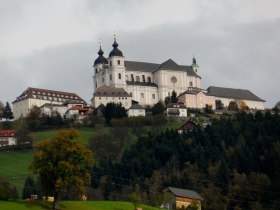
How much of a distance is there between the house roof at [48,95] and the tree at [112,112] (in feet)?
71.4

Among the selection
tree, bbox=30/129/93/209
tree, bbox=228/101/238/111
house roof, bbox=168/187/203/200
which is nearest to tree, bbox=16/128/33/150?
house roof, bbox=168/187/203/200

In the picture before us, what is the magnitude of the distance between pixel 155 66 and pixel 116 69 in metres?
16.4

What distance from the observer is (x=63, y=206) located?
54312 millimetres

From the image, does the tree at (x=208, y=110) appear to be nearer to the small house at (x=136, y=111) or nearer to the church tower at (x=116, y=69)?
the small house at (x=136, y=111)

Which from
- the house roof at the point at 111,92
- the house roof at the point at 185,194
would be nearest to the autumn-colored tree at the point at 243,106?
Answer: the house roof at the point at 111,92

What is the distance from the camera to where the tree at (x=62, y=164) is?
176 feet

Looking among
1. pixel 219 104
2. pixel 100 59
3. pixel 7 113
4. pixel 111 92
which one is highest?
pixel 100 59

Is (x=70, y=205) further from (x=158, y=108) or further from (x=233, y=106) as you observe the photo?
(x=233, y=106)

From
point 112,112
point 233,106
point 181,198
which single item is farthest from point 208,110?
point 181,198

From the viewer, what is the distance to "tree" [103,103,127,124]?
143 metres

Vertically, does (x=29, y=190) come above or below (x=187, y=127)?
below

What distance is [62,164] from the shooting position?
5359 centimetres

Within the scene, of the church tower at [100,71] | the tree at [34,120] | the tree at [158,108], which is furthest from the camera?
the church tower at [100,71]

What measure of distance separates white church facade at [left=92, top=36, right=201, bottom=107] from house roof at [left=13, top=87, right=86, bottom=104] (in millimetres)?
7412
